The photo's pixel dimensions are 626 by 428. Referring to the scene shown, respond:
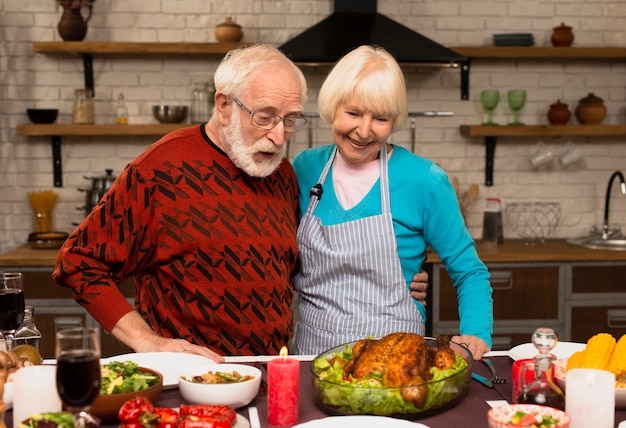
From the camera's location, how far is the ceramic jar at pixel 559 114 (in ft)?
15.8

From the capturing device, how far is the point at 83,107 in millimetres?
4617

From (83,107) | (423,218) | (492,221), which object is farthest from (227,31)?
(423,218)

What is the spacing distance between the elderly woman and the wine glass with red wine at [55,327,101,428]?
106 centimetres

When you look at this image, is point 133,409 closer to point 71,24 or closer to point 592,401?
point 592,401

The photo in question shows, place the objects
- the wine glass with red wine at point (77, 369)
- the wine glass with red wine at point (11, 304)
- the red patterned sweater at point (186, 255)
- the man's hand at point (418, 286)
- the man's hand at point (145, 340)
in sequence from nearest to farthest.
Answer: the wine glass with red wine at point (77, 369)
the wine glass with red wine at point (11, 304)
the man's hand at point (145, 340)
the red patterned sweater at point (186, 255)
the man's hand at point (418, 286)

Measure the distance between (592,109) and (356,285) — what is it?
2985 mm

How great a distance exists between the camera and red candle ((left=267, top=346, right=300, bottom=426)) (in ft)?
5.40

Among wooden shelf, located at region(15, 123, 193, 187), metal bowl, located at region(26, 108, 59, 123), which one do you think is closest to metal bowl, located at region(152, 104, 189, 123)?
wooden shelf, located at region(15, 123, 193, 187)

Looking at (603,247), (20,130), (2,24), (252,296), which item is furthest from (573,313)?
(2,24)

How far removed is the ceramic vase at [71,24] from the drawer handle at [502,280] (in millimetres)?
2615

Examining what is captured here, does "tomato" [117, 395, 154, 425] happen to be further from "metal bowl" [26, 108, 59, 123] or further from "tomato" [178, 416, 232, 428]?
"metal bowl" [26, 108, 59, 123]

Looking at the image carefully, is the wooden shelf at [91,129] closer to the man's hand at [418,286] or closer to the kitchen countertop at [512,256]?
the kitchen countertop at [512,256]

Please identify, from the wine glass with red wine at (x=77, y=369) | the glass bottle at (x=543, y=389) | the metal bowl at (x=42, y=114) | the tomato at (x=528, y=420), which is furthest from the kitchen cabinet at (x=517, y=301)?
the wine glass with red wine at (x=77, y=369)

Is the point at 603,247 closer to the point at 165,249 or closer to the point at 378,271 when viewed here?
the point at 378,271
